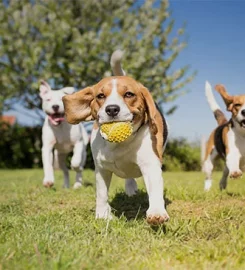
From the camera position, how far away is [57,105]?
7133mm

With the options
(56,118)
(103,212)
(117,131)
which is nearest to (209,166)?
(56,118)

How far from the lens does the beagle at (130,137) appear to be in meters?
3.27

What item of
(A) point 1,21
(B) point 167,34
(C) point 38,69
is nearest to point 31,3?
(A) point 1,21

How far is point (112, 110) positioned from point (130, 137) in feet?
1.39

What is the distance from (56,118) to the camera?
23.4ft

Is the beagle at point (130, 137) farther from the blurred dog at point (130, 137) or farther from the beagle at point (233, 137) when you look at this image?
the beagle at point (233, 137)

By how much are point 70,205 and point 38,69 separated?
1732 centimetres

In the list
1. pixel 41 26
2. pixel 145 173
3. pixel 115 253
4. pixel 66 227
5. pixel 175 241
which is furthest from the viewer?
pixel 41 26

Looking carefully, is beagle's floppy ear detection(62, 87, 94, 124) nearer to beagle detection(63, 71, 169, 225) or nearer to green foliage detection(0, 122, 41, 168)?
beagle detection(63, 71, 169, 225)

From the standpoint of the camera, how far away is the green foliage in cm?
2033

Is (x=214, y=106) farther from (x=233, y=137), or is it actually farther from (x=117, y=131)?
(x=117, y=131)

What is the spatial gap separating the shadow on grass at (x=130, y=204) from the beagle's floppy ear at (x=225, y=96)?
1.94 meters

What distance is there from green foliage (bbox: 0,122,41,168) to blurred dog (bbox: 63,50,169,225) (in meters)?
16.9

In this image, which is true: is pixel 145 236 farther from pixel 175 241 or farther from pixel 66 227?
pixel 66 227
